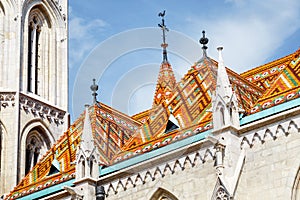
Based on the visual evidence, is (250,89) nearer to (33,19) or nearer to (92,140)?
(92,140)

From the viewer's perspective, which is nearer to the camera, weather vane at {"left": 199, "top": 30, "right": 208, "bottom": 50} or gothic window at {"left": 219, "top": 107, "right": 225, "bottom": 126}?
gothic window at {"left": 219, "top": 107, "right": 225, "bottom": 126}

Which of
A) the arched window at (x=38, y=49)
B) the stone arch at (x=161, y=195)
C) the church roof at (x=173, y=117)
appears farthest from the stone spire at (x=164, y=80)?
the stone arch at (x=161, y=195)

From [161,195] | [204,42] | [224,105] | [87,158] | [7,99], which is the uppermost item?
[7,99]

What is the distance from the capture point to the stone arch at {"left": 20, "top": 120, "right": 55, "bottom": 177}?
76.2ft

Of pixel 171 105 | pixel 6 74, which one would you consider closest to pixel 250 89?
pixel 171 105

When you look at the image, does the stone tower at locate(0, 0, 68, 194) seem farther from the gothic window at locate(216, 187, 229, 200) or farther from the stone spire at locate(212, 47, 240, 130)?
the gothic window at locate(216, 187, 229, 200)

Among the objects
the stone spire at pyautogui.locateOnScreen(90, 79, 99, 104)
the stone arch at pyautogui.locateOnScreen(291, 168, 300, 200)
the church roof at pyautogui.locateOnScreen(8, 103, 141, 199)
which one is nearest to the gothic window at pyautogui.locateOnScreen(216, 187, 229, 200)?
the stone arch at pyautogui.locateOnScreen(291, 168, 300, 200)

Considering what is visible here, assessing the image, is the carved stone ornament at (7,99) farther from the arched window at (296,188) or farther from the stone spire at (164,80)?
the arched window at (296,188)

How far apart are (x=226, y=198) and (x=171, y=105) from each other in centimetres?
443

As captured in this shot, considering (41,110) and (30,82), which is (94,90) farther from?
(30,82)

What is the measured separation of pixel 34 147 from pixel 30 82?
1.90 m

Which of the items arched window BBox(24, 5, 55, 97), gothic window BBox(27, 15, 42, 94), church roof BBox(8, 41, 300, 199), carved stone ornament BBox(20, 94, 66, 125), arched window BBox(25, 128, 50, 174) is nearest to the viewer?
church roof BBox(8, 41, 300, 199)

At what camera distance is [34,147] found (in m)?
23.7

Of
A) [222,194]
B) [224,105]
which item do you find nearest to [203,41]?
[224,105]
